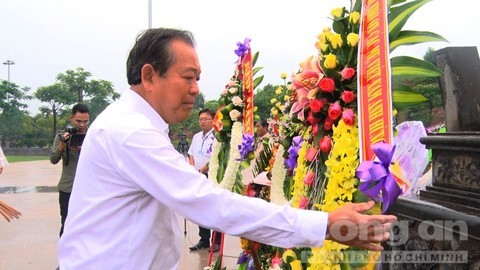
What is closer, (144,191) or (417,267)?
(144,191)

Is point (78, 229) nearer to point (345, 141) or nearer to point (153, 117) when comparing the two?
point (153, 117)

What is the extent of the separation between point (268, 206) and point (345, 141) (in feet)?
2.65

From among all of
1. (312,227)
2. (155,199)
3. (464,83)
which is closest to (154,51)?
(155,199)

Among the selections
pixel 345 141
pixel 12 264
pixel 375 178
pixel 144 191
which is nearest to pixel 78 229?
pixel 144 191

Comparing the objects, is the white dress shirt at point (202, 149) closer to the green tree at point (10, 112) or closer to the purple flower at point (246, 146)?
the purple flower at point (246, 146)

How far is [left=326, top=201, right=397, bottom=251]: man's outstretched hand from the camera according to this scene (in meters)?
1.19

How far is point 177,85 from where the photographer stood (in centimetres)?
138

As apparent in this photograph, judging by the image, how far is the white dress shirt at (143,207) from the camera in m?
1.20

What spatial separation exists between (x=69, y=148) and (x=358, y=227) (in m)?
3.64

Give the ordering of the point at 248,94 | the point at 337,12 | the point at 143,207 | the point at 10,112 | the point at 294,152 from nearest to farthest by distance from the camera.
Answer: the point at 143,207 → the point at 337,12 → the point at 294,152 → the point at 248,94 → the point at 10,112

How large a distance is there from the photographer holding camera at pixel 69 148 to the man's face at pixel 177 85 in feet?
10.3

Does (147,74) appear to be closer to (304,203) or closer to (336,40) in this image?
(336,40)

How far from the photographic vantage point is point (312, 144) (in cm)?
221

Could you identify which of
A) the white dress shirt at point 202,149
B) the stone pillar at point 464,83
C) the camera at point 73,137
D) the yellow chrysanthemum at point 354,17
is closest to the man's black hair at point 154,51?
the yellow chrysanthemum at point 354,17
